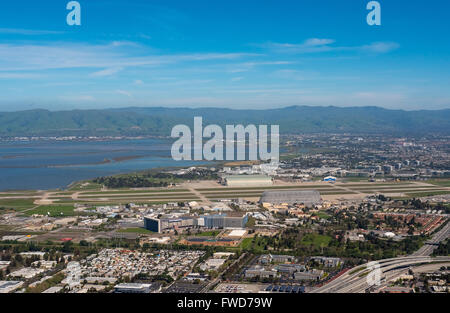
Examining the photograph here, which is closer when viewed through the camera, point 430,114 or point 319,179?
point 319,179

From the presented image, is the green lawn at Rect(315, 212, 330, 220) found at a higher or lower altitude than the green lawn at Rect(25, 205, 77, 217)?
lower

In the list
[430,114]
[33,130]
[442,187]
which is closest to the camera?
[442,187]

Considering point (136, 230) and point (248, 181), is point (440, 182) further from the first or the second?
point (136, 230)

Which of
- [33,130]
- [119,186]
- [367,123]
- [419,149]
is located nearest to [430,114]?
[367,123]

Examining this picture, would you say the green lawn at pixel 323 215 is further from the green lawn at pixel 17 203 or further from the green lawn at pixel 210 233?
the green lawn at pixel 17 203

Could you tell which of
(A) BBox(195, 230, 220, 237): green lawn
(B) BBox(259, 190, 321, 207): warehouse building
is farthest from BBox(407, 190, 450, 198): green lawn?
(A) BBox(195, 230, 220, 237): green lawn

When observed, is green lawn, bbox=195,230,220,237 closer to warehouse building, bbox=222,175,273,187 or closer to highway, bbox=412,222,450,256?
highway, bbox=412,222,450,256
